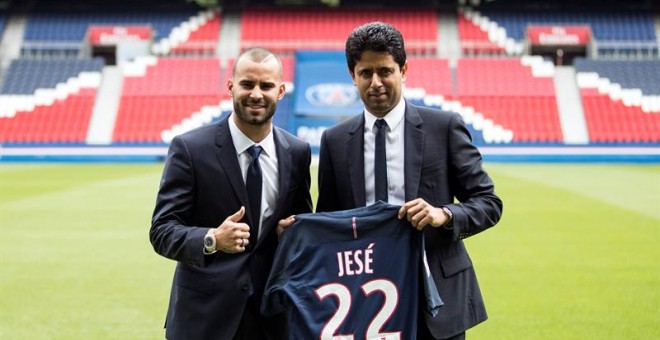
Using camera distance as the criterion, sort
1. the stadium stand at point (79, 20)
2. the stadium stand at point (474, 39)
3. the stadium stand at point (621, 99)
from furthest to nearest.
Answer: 1. the stadium stand at point (79, 20)
2. the stadium stand at point (474, 39)
3. the stadium stand at point (621, 99)

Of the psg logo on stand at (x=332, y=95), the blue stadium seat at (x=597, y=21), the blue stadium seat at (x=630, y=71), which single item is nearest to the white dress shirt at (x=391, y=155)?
the psg logo on stand at (x=332, y=95)

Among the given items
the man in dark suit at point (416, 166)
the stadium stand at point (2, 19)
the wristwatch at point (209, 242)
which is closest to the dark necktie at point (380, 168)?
the man in dark suit at point (416, 166)

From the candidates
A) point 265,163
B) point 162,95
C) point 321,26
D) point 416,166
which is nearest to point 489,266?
point 416,166

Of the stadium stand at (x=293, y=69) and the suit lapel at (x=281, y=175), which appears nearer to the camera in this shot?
the suit lapel at (x=281, y=175)

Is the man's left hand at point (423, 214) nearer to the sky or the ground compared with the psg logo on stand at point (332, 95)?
nearer to the ground

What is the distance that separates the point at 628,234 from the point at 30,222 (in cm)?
901

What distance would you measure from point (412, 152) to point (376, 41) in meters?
0.50

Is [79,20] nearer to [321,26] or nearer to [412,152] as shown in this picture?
[321,26]

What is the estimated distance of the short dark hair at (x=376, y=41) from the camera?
2.75 meters

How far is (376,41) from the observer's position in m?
2.74

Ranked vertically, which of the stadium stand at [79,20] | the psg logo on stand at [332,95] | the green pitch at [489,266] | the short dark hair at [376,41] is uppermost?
the stadium stand at [79,20]

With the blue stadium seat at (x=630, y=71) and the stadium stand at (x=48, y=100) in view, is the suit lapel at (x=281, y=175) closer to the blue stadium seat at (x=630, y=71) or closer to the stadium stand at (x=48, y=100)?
the stadium stand at (x=48, y=100)

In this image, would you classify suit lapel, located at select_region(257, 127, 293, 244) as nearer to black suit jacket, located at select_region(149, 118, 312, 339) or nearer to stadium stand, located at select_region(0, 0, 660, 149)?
black suit jacket, located at select_region(149, 118, 312, 339)

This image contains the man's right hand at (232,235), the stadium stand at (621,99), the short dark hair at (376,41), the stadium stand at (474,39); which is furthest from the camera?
the stadium stand at (474,39)
